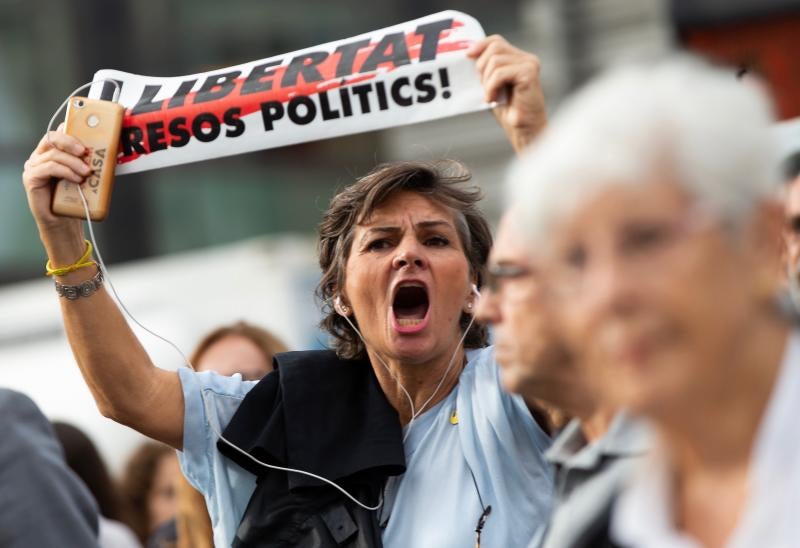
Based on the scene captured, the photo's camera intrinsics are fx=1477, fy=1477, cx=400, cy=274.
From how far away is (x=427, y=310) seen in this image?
11.4ft

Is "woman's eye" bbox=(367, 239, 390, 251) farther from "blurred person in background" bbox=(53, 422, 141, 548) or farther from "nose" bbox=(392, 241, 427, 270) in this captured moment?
"blurred person in background" bbox=(53, 422, 141, 548)

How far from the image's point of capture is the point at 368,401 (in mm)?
3463

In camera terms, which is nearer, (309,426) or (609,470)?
(609,470)

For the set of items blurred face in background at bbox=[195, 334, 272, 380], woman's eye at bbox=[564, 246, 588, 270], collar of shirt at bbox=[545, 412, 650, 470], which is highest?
woman's eye at bbox=[564, 246, 588, 270]

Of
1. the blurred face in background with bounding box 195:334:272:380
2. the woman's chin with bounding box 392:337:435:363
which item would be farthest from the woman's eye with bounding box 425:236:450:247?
the blurred face in background with bounding box 195:334:272:380

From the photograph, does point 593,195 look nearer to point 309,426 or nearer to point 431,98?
point 431,98

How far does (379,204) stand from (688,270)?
199cm

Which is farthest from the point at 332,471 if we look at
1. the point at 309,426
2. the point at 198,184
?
the point at 198,184

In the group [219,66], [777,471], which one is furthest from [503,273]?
[219,66]

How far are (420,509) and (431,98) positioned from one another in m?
0.89

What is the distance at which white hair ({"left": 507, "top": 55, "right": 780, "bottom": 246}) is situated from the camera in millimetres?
1572

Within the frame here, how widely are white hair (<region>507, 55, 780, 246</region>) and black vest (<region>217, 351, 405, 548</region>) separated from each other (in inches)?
64.5

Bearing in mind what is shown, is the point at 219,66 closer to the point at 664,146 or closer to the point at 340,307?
the point at 340,307

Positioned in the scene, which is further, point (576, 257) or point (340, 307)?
point (340, 307)
